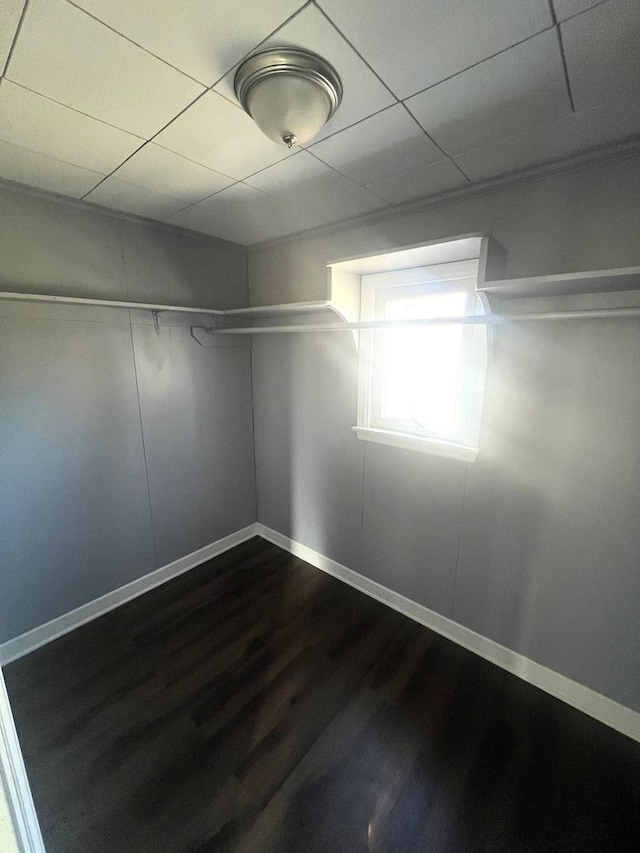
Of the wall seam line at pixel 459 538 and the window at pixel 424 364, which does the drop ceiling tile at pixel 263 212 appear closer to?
the window at pixel 424 364

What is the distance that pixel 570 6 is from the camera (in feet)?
2.37

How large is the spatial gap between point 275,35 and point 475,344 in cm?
139

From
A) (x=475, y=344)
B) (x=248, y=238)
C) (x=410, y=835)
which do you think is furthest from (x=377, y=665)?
(x=248, y=238)

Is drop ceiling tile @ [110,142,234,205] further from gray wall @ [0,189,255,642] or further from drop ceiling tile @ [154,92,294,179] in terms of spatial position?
gray wall @ [0,189,255,642]

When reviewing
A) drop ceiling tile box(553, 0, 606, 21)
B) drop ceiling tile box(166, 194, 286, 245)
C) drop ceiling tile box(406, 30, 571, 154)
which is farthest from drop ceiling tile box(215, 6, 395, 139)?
drop ceiling tile box(166, 194, 286, 245)

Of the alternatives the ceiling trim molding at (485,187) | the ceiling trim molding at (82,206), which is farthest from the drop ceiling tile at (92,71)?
the ceiling trim molding at (485,187)

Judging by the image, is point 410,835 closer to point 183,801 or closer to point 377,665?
point 377,665

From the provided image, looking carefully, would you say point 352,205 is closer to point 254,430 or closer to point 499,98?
point 499,98

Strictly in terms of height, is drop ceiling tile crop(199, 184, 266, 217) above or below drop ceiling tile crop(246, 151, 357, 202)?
above

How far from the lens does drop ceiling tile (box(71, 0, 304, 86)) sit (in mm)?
734

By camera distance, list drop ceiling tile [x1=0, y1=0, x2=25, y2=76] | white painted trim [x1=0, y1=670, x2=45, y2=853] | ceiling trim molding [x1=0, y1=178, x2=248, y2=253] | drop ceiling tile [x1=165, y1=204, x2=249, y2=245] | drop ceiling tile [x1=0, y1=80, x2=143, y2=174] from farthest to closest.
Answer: drop ceiling tile [x1=165, y1=204, x2=249, y2=245], ceiling trim molding [x1=0, y1=178, x2=248, y2=253], drop ceiling tile [x1=0, y1=80, x2=143, y2=174], drop ceiling tile [x1=0, y1=0, x2=25, y2=76], white painted trim [x1=0, y1=670, x2=45, y2=853]

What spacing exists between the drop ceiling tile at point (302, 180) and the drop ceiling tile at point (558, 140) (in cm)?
52

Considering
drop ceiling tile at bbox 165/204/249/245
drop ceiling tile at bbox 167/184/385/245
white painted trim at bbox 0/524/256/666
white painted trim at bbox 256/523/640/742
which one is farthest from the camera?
drop ceiling tile at bbox 165/204/249/245

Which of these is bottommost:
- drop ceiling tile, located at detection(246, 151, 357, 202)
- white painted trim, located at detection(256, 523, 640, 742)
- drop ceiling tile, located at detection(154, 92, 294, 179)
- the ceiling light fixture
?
white painted trim, located at detection(256, 523, 640, 742)
